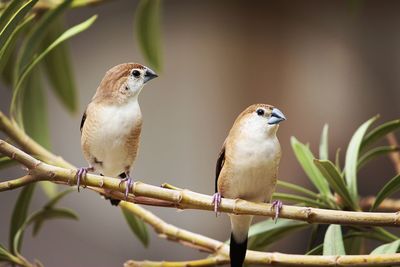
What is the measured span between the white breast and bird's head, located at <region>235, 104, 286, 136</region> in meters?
0.14

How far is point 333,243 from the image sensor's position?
99cm

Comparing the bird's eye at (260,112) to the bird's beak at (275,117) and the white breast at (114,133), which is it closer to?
the bird's beak at (275,117)

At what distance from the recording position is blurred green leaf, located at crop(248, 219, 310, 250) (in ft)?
3.66

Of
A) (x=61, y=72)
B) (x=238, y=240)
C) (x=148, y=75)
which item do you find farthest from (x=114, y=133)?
(x=61, y=72)

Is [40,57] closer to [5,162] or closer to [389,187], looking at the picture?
[5,162]

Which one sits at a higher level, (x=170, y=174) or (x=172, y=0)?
(x=172, y=0)

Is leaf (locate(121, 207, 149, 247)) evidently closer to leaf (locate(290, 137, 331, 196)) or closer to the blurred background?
leaf (locate(290, 137, 331, 196))

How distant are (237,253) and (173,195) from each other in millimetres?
260

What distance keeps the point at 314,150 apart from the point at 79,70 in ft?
2.86

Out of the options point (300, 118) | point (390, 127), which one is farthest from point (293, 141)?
point (300, 118)

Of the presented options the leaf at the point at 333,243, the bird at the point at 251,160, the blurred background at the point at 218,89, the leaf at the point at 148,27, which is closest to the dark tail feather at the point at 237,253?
the bird at the point at 251,160

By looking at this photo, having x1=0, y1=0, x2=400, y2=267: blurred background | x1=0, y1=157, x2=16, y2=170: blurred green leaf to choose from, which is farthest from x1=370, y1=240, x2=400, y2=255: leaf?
x1=0, y1=0, x2=400, y2=267: blurred background

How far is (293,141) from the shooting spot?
116 centimetres

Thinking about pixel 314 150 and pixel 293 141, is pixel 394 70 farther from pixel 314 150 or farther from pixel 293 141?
pixel 293 141
